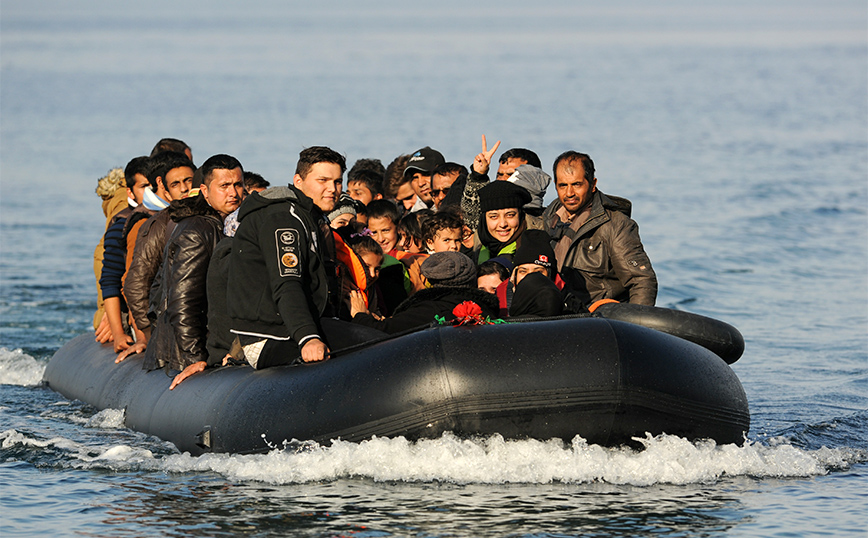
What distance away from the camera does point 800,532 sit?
6328mm

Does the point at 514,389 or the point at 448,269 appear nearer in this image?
the point at 514,389

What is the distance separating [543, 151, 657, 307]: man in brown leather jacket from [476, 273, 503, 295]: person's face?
581 mm

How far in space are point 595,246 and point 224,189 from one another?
2.62 metres

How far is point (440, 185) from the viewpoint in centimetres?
1127

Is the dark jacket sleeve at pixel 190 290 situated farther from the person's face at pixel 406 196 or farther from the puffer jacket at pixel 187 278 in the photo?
the person's face at pixel 406 196

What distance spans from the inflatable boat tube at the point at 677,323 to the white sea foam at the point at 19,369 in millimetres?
6937

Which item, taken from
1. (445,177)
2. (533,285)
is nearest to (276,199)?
(533,285)

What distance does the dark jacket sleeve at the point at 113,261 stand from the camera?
9.95 metres

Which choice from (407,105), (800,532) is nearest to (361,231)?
(800,532)

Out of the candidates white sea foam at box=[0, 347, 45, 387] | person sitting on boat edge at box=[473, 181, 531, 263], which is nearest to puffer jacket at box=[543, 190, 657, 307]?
person sitting on boat edge at box=[473, 181, 531, 263]

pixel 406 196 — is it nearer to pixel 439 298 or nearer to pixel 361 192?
pixel 361 192

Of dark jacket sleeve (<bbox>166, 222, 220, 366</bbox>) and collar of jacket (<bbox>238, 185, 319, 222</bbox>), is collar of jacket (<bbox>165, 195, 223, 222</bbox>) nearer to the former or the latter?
dark jacket sleeve (<bbox>166, 222, 220, 366</bbox>)

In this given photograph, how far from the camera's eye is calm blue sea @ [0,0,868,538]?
263 inches

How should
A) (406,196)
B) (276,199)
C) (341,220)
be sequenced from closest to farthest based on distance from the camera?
(276,199) < (341,220) < (406,196)
